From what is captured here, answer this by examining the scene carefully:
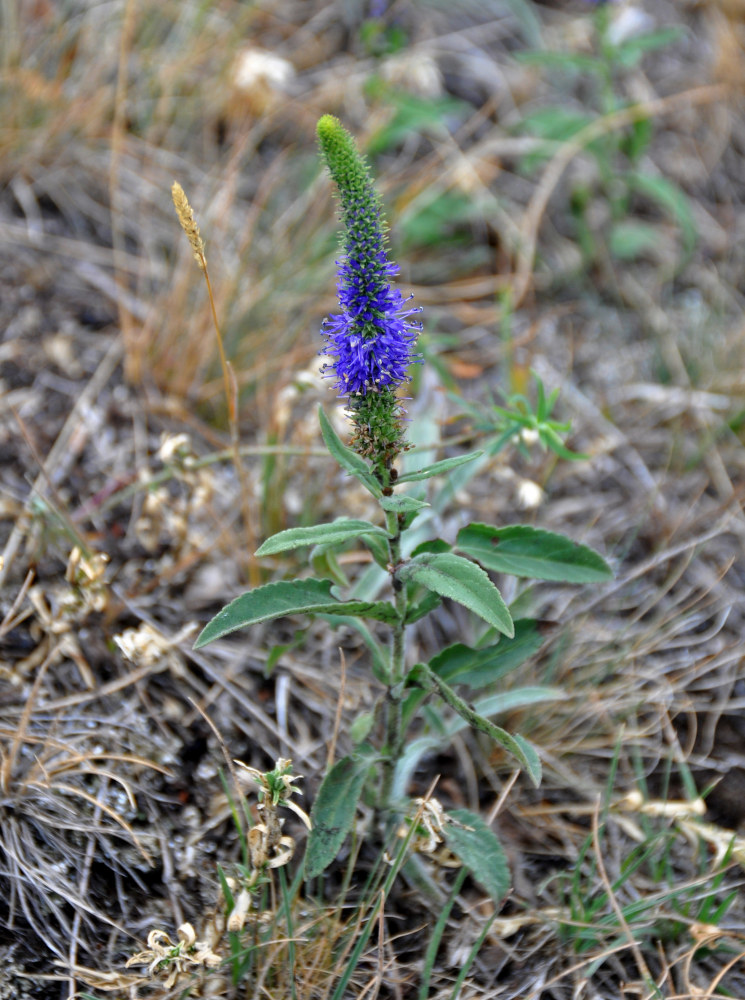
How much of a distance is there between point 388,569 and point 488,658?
376 millimetres

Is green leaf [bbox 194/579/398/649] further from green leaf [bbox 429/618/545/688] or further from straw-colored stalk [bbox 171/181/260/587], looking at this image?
straw-colored stalk [bbox 171/181/260/587]

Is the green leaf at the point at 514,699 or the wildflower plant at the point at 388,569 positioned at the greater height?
the wildflower plant at the point at 388,569

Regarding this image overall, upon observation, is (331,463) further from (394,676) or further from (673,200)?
(673,200)

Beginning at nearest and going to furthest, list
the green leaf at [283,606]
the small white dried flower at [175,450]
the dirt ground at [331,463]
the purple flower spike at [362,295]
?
1. the purple flower spike at [362,295]
2. the green leaf at [283,606]
3. the dirt ground at [331,463]
4. the small white dried flower at [175,450]

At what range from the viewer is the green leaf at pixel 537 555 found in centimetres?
209

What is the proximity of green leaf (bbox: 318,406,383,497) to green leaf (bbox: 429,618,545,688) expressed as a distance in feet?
1.61

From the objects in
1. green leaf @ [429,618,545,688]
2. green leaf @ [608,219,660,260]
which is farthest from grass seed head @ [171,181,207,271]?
green leaf @ [608,219,660,260]

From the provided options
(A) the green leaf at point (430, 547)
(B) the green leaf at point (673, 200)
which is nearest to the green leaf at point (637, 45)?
(B) the green leaf at point (673, 200)

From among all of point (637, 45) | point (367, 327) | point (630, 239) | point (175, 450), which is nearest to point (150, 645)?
point (175, 450)

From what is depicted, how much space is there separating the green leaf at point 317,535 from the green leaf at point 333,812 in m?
0.56

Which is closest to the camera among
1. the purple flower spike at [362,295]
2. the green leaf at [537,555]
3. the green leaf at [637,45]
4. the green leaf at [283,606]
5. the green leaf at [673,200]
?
the purple flower spike at [362,295]

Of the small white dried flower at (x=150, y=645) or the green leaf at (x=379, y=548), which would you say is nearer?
the green leaf at (x=379, y=548)

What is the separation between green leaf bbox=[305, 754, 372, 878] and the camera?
1.99 meters

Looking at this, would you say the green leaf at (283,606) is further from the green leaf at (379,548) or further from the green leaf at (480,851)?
the green leaf at (480,851)
